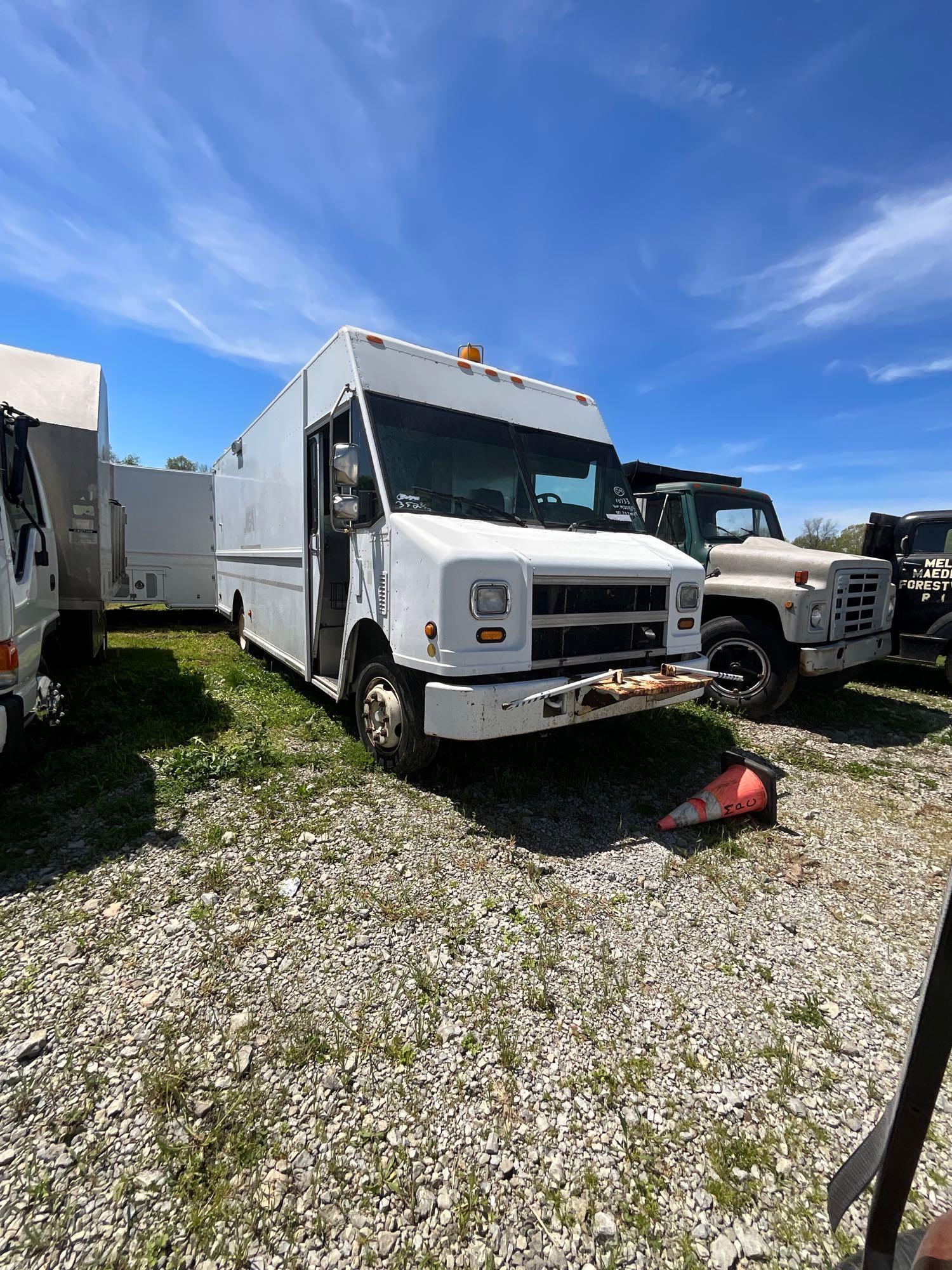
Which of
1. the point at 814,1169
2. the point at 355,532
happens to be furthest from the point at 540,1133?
the point at 355,532

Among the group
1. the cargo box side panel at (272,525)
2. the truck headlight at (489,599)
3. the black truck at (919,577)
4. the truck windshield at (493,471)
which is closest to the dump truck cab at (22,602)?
the cargo box side panel at (272,525)

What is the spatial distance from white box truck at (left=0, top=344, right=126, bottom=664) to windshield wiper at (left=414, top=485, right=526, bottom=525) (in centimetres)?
393

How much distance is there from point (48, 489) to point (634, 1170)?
23.6 feet

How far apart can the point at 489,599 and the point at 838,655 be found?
4.51m

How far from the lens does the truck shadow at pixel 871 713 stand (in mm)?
6197

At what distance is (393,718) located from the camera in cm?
422

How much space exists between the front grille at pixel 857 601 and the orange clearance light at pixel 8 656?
6.99 meters

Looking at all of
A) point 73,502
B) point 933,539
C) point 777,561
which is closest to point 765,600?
point 777,561

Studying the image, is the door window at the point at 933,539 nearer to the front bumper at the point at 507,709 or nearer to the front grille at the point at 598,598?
the front grille at the point at 598,598

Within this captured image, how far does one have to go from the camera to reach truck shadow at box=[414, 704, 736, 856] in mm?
3807

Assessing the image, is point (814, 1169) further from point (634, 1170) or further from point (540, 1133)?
point (540, 1133)

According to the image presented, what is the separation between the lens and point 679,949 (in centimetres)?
277

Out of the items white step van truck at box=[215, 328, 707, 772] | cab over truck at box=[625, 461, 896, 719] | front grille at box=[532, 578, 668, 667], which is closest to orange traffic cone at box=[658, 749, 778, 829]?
white step van truck at box=[215, 328, 707, 772]

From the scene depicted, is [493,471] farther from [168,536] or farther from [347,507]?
[168,536]
